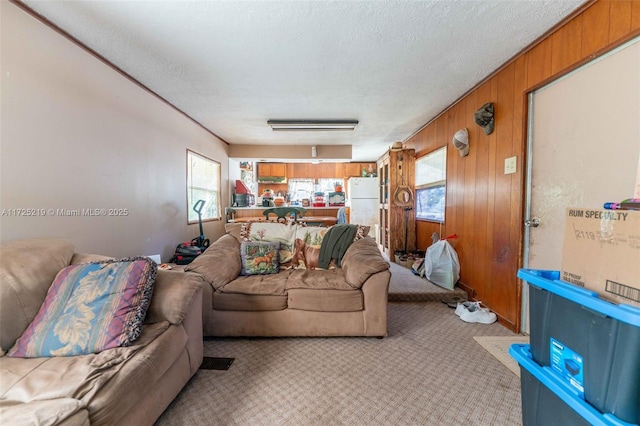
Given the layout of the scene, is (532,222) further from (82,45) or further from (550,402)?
(82,45)

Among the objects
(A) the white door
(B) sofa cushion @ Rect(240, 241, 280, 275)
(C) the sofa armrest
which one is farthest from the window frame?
(A) the white door

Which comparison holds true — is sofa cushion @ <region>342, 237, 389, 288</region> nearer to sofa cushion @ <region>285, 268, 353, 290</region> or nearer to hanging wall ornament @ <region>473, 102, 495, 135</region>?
sofa cushion @ <region>285, 268, 353, 290</region>

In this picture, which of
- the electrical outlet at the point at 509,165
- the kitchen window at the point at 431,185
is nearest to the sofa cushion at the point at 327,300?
the electrical outlet at the point at 509,165

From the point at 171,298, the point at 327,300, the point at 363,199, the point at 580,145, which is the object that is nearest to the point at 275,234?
the point at 327,300

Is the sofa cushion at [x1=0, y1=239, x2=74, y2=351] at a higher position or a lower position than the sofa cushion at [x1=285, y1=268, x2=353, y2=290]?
higher

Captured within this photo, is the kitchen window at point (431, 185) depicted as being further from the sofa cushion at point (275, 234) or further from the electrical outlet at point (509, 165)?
the sofa cushion at point (275, 234)

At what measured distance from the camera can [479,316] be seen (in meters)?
2.42

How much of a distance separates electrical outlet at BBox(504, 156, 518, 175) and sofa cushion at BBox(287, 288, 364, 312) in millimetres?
1718

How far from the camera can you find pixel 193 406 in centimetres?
142

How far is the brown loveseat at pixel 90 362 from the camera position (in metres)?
0.88

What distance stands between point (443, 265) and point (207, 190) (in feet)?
12.7

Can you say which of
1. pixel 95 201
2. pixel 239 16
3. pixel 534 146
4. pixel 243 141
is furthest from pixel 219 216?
pixel 534 146

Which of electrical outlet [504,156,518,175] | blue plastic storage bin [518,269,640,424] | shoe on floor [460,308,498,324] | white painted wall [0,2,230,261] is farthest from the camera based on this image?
shoe on floor [460,308,498,324]

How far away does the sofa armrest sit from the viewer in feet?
4.66
